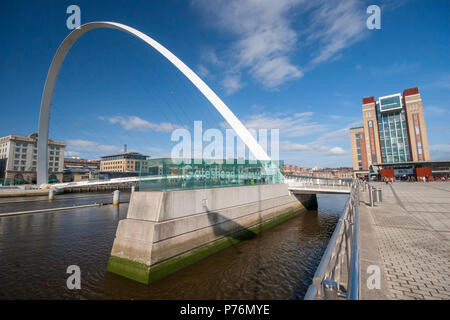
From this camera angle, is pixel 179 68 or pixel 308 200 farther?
pixel 179 68

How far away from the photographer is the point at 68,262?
805 cm

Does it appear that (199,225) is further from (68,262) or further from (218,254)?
(68,262)

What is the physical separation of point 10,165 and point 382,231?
100409 millimetres

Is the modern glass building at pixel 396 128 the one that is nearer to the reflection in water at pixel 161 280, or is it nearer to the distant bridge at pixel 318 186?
the distant bridge at pixel 318 186

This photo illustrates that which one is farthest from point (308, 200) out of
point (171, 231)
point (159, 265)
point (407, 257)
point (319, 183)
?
point (159, 265)

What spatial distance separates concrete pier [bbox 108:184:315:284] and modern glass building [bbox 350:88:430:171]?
56.9 m

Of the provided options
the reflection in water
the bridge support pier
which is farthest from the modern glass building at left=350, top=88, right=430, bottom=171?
the reflection in water

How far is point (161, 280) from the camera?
6785 mm

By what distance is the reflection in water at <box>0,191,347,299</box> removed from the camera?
19.9ft

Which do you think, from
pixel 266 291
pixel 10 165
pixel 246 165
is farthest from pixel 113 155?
pixel 266 291

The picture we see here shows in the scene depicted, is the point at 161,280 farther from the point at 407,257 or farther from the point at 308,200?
the point at 308,200

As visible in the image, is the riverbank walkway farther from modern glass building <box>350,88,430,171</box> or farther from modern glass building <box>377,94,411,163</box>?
modern glass building <box>377,94,411,163</box>

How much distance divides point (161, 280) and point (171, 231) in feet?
4.96

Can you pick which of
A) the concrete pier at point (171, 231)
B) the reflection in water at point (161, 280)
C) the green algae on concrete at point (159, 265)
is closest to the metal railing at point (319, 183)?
the reflection in water at point (161, 280)
